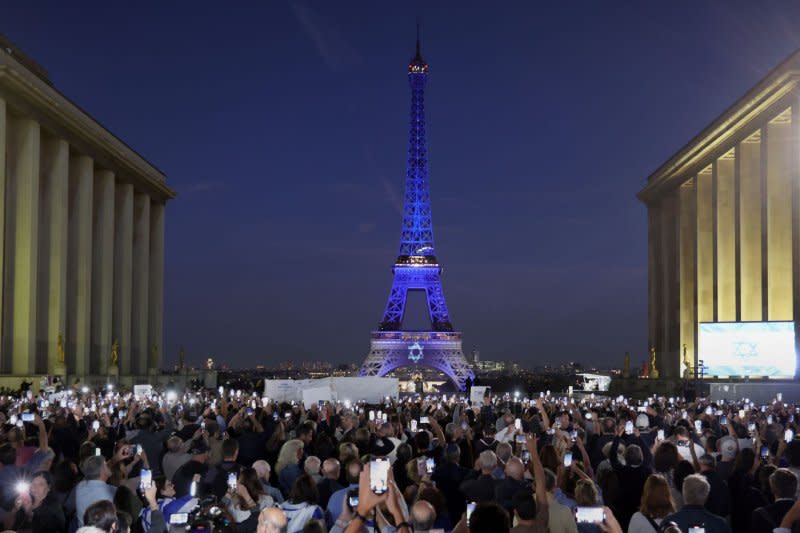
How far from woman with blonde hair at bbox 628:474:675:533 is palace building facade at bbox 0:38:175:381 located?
3905 cm

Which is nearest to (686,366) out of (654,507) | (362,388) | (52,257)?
(362,388)

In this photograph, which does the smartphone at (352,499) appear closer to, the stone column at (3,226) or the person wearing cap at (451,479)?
Answer: the person wearing cap at (451,479)

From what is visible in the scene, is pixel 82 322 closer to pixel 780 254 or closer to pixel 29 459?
pixel 780 254

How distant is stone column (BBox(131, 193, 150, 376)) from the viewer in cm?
7081

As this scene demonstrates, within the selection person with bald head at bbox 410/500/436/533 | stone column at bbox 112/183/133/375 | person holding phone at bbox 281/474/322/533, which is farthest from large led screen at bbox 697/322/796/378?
person with bald head at bbox 410/500/436/533

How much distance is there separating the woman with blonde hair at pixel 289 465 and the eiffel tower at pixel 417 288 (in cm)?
9325

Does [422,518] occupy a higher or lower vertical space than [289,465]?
higher

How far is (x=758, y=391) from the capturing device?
4212cm

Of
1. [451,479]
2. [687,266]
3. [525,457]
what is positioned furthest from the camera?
[687,266]

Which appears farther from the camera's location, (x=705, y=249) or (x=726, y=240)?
(x=705, y=249)

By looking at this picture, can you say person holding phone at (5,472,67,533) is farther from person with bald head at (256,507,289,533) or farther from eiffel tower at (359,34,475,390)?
eiffel tower at (359,34,475,390)

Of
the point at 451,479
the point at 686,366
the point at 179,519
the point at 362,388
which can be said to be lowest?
the point at 686,366

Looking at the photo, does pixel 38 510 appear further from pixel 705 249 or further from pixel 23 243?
pixel 705 249

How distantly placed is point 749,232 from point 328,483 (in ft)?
160
